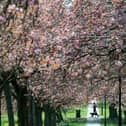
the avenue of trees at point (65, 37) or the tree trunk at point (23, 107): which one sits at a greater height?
the avenue of trees at point (65, 37)

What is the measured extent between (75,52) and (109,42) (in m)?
0.91

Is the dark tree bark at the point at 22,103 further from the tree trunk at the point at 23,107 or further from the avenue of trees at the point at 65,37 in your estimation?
the avenue of trees at the point at 65,37

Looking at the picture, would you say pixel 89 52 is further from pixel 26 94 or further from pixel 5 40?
pixel 26 94

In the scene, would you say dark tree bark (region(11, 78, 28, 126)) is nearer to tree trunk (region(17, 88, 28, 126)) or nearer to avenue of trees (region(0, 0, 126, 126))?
tree trunk (region(17, 88, 28, 126))

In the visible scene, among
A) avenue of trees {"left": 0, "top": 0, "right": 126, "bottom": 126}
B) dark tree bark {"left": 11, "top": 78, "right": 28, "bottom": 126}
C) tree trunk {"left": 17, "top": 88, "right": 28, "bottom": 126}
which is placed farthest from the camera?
tree trunk {"left": 17, "top": 88, "right": 28, "bottom": 126}

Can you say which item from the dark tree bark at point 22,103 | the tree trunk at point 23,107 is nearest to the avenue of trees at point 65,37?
the dark tree bark at point 22,103

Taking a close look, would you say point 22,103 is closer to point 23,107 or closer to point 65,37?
point 23,107

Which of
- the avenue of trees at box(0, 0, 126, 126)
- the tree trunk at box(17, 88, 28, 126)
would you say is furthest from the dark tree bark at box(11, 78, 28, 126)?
the avenue of trees at box(0, 0, 126, 126)

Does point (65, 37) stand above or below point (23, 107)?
above

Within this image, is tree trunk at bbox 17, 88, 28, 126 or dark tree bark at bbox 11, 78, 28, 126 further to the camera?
tree trunk at bbox 17, 88, 28, 126

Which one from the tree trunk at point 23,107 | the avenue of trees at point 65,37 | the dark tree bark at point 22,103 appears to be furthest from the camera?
the tree trunk at point 23,107

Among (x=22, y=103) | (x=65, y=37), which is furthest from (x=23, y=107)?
(x=65, y=37)

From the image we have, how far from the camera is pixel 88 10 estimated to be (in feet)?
39.5

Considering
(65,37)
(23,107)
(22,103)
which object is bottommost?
(23,107)
